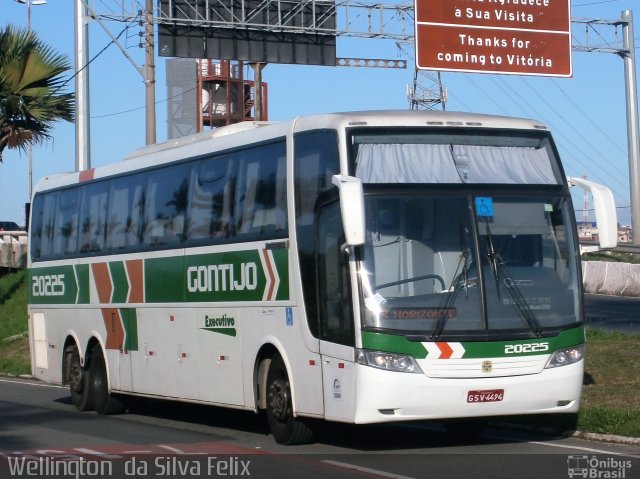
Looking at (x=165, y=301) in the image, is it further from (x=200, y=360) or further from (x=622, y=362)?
(x=622, y=362)

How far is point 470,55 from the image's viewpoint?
2502 cm

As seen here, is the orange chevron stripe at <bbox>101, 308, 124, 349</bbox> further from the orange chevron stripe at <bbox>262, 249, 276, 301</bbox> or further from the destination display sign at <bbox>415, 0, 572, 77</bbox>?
the destination display sign at <bbox>415, 0, 572, 77</bbox>

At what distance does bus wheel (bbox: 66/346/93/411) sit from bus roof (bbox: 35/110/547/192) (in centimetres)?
341

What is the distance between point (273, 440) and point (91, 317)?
5.72 meters

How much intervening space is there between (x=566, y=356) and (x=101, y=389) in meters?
8.49

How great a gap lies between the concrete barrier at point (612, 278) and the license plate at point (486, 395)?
24.4 meters

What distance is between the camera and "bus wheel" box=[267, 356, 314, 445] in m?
12.8

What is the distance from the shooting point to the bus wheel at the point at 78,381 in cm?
1850

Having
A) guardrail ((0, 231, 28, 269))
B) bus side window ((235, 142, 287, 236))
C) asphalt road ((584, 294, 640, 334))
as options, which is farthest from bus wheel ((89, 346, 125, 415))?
guardrail ((0, 231, 28, 269))

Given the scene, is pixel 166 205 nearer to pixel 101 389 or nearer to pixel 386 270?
pixel 101 389

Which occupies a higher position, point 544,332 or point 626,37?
point 626,37

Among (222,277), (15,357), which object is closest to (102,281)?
(222,277)

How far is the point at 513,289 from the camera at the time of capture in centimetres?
1175

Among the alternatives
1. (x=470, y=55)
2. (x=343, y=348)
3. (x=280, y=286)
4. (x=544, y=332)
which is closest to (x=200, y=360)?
(x=280, y=286)
